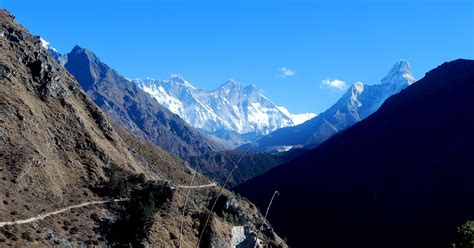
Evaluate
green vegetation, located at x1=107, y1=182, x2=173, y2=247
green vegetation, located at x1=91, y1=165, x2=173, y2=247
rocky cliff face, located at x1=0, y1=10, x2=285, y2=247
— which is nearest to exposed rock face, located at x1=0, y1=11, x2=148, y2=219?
rocky cliff face, located at x1=0, y1=10, x2=285, y2=247

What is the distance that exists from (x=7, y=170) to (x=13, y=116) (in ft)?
56.0

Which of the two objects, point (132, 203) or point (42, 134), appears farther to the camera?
point (42, 134)

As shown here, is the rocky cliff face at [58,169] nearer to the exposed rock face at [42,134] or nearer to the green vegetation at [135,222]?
the exposed rock face at [42,134]

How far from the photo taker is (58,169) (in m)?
99.2

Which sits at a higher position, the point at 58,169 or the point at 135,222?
the point at 58,169

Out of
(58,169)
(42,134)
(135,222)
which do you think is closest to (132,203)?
(135,222)

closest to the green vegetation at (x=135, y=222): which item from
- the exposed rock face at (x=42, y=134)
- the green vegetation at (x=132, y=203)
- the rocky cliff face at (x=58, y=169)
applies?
the green vegetation at (x=132, y=203)

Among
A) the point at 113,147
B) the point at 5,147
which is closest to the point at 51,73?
the point at 113,147

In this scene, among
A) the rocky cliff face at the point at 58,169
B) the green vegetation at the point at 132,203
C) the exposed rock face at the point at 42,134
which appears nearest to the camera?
the rocky cliff face at the point at 58,169

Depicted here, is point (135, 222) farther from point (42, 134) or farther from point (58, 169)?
point (42, 134)

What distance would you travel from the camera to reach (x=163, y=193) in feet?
350

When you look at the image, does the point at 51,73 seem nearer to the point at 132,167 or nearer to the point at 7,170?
the point at 132,167

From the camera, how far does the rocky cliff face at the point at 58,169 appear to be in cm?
8150

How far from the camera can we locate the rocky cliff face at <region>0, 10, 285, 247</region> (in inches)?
3209
